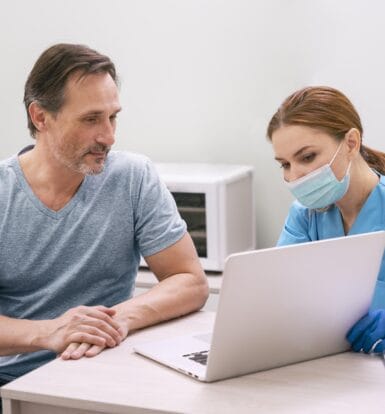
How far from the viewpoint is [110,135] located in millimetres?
2018

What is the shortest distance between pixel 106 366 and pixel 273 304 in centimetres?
34

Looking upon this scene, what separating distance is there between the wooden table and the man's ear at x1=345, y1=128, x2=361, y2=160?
1.64 ft

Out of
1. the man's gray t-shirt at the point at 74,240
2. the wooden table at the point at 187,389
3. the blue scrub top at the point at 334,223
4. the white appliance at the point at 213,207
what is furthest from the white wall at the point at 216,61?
the wooden table at the point at 187,389

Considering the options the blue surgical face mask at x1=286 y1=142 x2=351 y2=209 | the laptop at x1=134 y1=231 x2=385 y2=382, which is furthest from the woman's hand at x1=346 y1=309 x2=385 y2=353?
the blue surgical face mask at x1=286 y1=142 x2=351 y2=209

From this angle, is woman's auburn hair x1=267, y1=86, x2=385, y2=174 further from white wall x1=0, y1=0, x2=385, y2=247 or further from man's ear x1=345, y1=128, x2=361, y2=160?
white wall x1=0, y1=0, x2=385, y2=247

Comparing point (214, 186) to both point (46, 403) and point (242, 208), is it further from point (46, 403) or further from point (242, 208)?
point (46, 403)

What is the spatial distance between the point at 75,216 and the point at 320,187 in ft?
1.86

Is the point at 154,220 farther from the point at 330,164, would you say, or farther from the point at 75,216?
the point at 330,164

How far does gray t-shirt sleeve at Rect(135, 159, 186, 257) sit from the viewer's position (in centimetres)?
204

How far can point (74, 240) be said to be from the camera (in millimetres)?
2035

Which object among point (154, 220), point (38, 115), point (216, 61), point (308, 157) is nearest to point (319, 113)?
point (308, 157)


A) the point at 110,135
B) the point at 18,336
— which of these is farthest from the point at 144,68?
the point at 18,336

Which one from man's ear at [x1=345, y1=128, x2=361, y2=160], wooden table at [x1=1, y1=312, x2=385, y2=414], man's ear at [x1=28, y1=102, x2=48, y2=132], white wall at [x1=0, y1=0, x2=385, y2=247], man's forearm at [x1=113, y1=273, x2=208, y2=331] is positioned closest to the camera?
wooden table at [x1=1, y1=312, x2=385, y2=414]

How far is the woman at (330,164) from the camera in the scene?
1.91m
